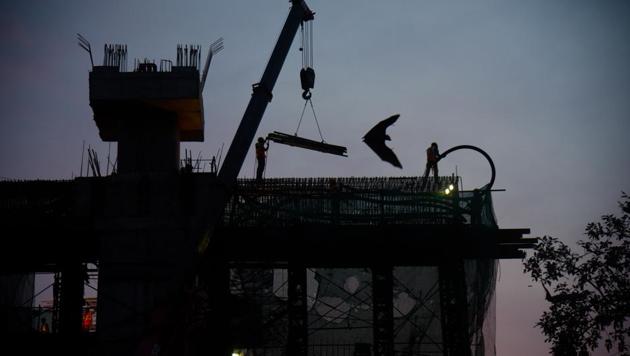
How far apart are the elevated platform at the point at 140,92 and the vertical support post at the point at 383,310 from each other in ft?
30.6

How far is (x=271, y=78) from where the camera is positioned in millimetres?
28172

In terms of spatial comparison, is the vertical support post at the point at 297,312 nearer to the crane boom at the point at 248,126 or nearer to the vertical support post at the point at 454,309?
the crane boom at the point at 248,126

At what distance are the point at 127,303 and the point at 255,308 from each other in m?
6.91

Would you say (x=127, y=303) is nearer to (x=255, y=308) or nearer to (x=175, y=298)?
(x=175, y=298)

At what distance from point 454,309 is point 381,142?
6.55 metres

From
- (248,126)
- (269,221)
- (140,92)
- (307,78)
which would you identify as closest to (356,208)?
(269,221)

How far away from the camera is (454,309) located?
992 inches

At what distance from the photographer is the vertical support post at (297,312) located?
2509cm

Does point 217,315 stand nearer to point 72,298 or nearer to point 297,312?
point 297,312

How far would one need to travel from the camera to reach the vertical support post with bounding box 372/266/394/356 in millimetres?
26172

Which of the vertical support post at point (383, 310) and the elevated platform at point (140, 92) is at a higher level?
the elevated platform at point (140, 92)

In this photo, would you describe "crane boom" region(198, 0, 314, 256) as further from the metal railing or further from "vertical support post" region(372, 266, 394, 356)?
"vertical support post" region(372, 266, 394, 356)

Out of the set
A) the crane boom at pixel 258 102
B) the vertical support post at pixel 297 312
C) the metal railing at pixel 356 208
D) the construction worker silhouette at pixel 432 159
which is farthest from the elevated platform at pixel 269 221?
the construction worker silhouette at pixel 432 159

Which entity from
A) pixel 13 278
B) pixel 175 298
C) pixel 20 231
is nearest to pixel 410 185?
pixel 175 298
